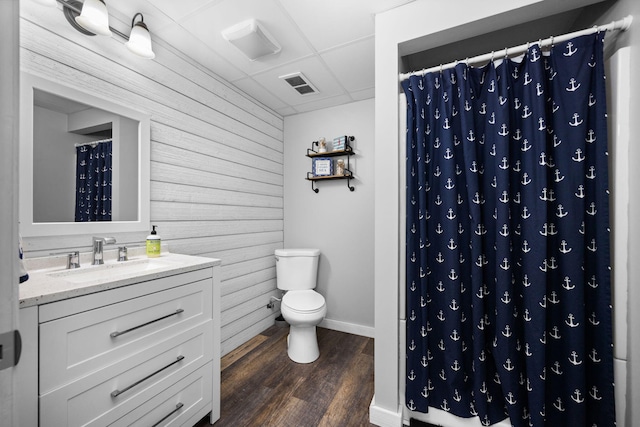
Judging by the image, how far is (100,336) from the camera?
1.00 meters

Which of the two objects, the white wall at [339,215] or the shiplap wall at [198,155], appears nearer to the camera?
the shiplap wall at [198,155]

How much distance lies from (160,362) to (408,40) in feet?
6.83

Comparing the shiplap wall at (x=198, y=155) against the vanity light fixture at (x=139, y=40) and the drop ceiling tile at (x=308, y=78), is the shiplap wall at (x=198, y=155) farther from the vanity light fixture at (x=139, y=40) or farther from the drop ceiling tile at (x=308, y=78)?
the drop ceiling tile at (x=308, y=78)

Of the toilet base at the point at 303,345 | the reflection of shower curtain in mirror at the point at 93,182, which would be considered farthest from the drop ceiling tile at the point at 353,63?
the toilet base at the point at 303,345

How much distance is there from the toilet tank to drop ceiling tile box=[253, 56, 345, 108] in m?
1.51

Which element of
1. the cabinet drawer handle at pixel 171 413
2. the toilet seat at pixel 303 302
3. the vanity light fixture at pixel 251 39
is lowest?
the cabinet drawer handle at pixel 171 413

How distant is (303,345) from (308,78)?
2.20m

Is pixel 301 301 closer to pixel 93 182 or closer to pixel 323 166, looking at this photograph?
pixel 323 166

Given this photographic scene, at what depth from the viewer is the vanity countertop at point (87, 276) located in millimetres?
882

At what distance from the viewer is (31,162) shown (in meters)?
1.21

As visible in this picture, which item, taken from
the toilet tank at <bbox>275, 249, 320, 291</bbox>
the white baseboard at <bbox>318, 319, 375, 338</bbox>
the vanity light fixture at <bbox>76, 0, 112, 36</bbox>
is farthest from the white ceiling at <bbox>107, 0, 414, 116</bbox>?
the white baseboard at <bbox>318, 319, 375, 338</bbox>

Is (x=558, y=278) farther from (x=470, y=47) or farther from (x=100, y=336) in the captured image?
(x=100, y=336)

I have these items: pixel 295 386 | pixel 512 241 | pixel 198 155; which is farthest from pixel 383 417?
pixel 198 155

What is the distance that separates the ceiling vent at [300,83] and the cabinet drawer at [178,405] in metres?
2.13
